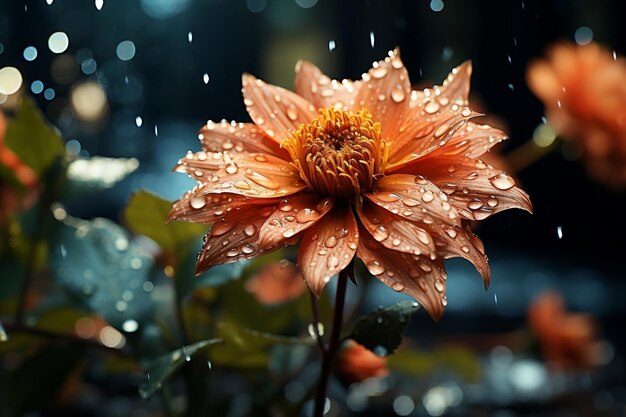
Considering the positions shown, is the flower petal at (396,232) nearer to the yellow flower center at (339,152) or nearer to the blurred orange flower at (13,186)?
the yellow flower center at (339,152)

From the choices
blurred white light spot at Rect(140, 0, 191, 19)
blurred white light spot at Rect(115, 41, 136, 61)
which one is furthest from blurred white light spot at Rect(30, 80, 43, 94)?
blurred white light spot at Rect(140, 0, 191, 19)

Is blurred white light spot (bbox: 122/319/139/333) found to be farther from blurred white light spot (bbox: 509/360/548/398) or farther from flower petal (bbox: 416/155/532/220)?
blurred white light spot (bbox: 509/360/548/398)

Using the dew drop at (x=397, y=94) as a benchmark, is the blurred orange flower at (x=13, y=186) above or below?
below

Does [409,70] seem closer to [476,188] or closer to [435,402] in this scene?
[435,402]

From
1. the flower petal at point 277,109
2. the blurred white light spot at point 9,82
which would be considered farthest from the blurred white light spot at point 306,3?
the flower petal at point 277,109

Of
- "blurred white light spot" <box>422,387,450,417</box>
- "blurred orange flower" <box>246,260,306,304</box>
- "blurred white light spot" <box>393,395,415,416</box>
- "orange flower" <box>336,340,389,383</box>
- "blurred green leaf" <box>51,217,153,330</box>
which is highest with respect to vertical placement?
"blurred green leaf" <box>51,217,153,330</box>

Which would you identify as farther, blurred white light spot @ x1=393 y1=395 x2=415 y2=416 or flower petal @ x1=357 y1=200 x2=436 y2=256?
blurred white light spot @ x1=393 y1=395 x2=415 y2=416
